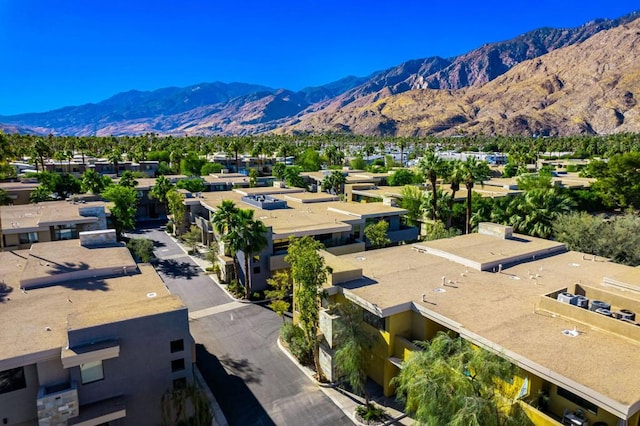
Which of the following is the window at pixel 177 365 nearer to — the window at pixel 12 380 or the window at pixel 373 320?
the window at pixel 12 380

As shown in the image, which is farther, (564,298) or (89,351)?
(564,298)

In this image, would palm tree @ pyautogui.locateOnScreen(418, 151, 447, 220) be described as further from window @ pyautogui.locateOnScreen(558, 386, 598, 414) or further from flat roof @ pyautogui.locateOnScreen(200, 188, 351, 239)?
window @ pyautogui.locateOnScreen(558, 386, 598, 414)

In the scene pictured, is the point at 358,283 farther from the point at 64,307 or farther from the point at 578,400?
the point at 64,307

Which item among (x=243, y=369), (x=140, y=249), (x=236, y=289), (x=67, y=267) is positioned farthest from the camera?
(x=140, y=249)

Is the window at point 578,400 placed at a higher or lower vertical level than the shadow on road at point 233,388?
higher

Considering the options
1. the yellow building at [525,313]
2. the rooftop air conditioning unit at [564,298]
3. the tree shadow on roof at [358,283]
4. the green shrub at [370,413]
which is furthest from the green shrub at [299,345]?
the rooftop air conditioning unit at [564,298]

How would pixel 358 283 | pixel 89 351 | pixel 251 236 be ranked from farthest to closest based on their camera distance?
1. pixel 251 236
2. pixel 358 283
3. pixel 89 351

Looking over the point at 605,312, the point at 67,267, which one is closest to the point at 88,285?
the point at 67,267
